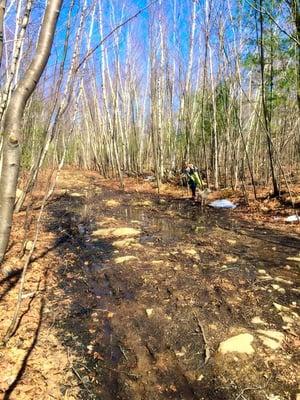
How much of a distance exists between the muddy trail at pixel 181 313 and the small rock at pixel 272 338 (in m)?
0.01

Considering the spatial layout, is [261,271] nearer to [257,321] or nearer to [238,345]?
[257,321]

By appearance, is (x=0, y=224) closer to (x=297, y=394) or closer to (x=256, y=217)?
(x=297, y=394)

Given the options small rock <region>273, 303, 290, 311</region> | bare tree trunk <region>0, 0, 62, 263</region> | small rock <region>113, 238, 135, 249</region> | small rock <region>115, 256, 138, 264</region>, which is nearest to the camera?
bare tree trunk <region>0, 0, 62, 263</region>

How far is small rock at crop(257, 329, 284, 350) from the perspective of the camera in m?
3.44

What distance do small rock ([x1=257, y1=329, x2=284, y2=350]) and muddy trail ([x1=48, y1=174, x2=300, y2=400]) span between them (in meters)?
0.01

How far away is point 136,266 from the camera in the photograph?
5.76m

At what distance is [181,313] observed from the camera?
13.6 feet

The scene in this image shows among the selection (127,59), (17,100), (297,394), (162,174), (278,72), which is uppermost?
(127,59)

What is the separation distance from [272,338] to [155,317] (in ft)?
4.20

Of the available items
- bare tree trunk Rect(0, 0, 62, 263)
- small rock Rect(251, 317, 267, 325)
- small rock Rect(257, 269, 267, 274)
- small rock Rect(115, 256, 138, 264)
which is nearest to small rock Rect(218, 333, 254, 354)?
small rock Rect(251, 317, 267, 325)

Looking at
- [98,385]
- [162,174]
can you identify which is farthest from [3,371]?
[162,174]

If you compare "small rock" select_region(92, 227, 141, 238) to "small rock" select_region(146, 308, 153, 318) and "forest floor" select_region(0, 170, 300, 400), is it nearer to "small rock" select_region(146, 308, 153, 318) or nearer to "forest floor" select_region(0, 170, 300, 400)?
"forest floor" select_region(0, 170, 300, 400)

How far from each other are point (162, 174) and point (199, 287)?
13.8 m

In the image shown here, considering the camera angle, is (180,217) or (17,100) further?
(180,217)
